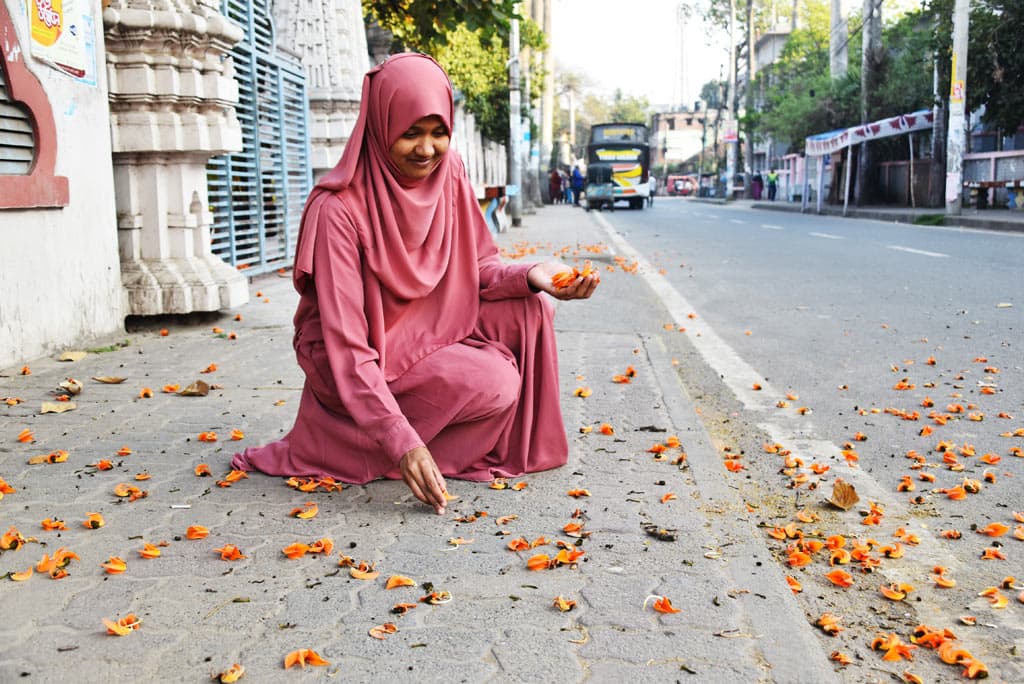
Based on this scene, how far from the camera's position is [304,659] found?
7.41 ft

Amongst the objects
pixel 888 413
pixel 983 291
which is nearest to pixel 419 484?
pixel 888 413

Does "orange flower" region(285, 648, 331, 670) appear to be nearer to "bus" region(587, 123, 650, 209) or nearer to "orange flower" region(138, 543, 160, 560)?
"orange flower" region(138, 543, 160, 560)

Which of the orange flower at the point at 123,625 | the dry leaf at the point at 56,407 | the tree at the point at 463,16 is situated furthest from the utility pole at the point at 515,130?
the orange flower at the point at 123,625

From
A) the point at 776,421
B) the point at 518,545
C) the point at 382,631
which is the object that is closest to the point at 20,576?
the point at 382,631

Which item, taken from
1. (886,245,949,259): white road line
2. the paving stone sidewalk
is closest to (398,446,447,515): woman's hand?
the paving stone sidewalk

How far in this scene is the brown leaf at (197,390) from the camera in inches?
193

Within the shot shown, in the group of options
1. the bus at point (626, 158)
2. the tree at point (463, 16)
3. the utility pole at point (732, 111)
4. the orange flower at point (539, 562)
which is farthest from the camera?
the utility pole at point (732, 111)

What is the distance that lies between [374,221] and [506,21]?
3843 mm

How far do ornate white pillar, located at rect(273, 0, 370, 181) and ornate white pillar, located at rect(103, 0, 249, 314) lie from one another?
16.4ft

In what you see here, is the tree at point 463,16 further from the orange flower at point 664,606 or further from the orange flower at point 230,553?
the orange flower at point 664,606

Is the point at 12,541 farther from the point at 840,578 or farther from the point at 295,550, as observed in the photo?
the point at 840,578

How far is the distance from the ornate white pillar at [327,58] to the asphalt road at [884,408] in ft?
13.6

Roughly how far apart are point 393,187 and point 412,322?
1.53 ft

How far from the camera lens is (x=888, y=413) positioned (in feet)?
16.4
